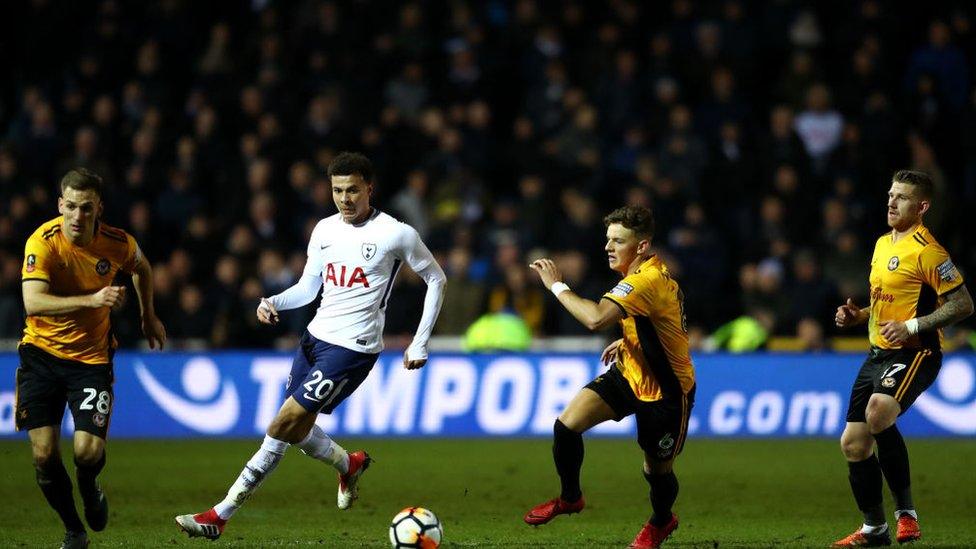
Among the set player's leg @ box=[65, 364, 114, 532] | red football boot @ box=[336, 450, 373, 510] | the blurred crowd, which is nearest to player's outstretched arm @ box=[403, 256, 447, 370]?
red football boot @ box=[336, 450, 373, 510]

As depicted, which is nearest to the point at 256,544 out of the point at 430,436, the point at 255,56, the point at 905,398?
the point at 905,398

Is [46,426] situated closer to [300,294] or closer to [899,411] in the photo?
[300,294]

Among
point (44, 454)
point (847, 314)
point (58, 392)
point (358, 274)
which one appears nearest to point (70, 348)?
point (58, 392)

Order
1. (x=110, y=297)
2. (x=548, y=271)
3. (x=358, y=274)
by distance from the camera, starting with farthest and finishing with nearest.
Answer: (x=358, y=274) → (x=548, y=271) → (x=110, y=297)

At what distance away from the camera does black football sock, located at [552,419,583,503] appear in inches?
330

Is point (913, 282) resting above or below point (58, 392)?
above

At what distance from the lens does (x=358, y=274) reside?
28.5 ft

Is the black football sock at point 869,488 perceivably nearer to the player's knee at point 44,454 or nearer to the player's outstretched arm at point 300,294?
the player's outstretched arm at point 300,294

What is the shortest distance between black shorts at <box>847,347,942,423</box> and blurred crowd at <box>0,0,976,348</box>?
22.7 feet

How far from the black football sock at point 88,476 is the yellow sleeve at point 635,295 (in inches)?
115

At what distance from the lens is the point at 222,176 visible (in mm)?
17484

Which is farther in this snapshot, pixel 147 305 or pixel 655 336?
pixel 147 305

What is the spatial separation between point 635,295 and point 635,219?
44 cm

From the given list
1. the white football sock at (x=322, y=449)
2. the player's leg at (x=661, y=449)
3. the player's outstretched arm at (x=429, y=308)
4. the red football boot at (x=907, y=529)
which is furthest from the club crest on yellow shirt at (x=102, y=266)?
the red football boot at (x=907, y=529)
